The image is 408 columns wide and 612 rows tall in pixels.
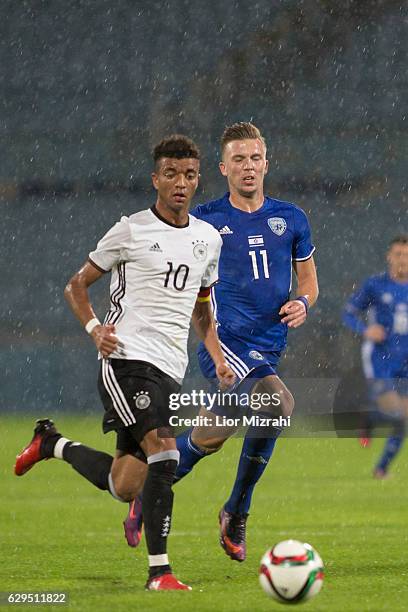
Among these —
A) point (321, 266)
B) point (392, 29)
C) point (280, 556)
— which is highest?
point (392, 29)

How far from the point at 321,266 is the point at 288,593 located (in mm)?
14388

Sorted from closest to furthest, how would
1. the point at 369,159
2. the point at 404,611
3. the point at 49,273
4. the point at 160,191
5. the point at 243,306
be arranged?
the point at 404,611 < the point at 160,191 < the point at 243,306 < the point at 49,273 < the point at 369,159

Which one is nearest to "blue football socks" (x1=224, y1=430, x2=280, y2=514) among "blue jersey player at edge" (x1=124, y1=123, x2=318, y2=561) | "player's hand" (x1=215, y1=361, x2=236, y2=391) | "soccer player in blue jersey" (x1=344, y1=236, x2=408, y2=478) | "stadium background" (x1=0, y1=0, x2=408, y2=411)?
"blue jersey player at edge" (x1=124, y1=123, x2=318, y2=561)

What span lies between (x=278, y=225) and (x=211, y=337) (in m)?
0.88

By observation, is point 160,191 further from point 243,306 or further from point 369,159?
point 369,159

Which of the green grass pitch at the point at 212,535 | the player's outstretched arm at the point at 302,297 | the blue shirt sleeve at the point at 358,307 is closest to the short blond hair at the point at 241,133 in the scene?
the player's outstretched arm at the point at 302,297

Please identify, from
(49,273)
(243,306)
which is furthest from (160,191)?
(49,273)

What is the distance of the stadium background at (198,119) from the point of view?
59.4 ft

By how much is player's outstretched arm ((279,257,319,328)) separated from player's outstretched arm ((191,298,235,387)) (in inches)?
14.1

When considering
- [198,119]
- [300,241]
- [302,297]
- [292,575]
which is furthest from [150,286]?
[198,119]

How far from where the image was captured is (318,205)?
18.7 m

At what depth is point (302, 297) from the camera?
18.9 ft

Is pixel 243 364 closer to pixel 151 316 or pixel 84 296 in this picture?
pixel 151 316

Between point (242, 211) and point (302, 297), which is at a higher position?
point (242, 211)
